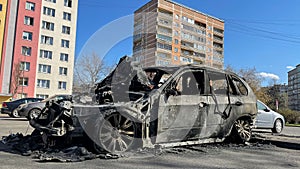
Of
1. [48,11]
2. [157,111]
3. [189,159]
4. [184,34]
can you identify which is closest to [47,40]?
[48,11]

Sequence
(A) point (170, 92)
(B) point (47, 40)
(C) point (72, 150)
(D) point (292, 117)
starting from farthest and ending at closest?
(B) point (47, 40) → (D) point (292, 117) → (A) point (170, 92) → (C) point (72, 150)

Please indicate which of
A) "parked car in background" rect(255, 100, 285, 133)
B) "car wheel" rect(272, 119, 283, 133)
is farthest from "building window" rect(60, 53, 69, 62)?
"car wheel" rect(272, 119, 283, 133)

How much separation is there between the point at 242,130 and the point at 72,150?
4256 mm

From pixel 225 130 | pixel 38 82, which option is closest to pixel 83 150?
pixel 225 130

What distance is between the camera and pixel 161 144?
514 cm

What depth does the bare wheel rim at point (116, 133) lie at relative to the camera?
4.64 meters

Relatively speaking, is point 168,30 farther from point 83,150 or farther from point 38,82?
point 83,150

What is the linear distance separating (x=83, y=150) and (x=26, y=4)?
158 feet

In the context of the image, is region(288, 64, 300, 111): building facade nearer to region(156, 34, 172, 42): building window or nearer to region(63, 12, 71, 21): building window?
region(156, 34, 172, 42): building window

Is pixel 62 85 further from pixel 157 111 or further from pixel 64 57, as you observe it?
pixel 157 111

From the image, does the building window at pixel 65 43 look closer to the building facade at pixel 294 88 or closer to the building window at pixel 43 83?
the building window at pixel 43 83

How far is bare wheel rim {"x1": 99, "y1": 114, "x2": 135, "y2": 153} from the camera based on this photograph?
15.2 feet

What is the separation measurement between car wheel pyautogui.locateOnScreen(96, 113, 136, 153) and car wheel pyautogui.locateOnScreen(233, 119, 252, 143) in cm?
299

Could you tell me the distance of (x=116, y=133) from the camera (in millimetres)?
4754
